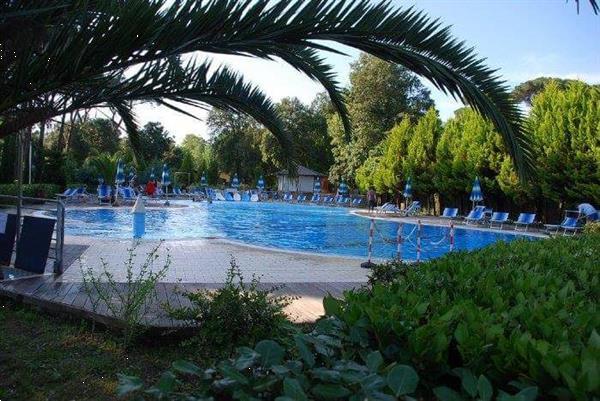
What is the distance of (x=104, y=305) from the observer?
502 centimetres

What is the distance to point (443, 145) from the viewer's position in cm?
2714

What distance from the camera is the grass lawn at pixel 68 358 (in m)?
3.45

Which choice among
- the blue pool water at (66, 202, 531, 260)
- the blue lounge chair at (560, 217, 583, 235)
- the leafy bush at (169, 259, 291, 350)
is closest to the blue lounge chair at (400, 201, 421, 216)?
the blue pool water at (66, 202, 531, 260)

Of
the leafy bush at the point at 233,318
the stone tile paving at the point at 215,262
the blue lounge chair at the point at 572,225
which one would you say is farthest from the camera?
the blue lounge chair at the point at 572,225

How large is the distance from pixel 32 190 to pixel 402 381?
75.0 feet

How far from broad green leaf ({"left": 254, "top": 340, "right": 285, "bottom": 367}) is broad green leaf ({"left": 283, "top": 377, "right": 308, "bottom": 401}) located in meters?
0.19

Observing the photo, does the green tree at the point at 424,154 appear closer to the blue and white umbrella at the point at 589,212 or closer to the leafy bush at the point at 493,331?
the blue and white umbrella at the point at 589,212

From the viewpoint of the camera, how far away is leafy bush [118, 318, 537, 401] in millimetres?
1347

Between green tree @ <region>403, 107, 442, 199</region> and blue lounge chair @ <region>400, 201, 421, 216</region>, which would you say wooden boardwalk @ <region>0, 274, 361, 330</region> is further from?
green tree @ <region>403, 107, 442, 199</region>

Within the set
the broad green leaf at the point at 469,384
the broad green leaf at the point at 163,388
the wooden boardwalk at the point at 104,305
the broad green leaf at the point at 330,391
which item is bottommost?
the wooden boardwalk at the point at 104,305

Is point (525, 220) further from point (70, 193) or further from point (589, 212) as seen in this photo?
point (70, 193)

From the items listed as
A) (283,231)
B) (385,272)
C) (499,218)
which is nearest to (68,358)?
(385,272)

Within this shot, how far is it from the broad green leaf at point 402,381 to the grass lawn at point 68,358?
2.52 meters

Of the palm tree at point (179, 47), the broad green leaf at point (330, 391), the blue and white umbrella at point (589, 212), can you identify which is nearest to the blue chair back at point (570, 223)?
the blue and white umbrella at point (589, 212)
